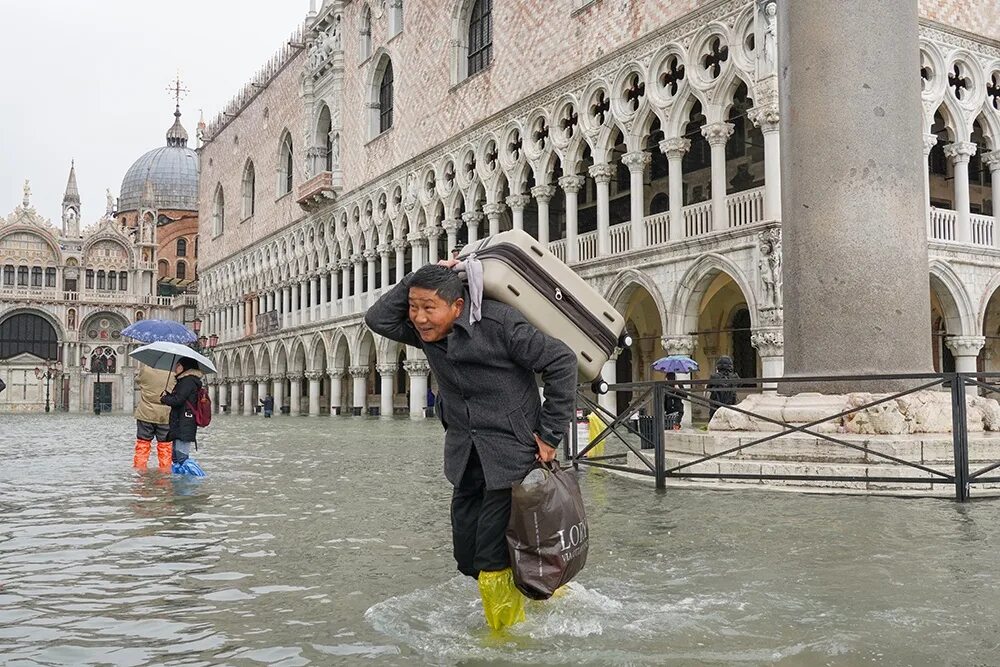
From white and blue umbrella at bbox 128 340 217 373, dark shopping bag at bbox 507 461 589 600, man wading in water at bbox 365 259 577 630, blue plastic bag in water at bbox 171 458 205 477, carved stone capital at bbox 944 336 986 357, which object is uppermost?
carved stone capital at bbox 944 336 986 357

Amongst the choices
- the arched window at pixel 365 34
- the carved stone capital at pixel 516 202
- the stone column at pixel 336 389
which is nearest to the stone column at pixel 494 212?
the carved stone capital at pixel 516 202

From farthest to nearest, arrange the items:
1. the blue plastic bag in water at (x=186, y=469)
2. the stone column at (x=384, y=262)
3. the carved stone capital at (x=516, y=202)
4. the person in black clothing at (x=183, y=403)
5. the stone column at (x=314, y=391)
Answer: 1. the stone column at (x=314, y=391)
2. the stone column at (x=384, y=262)
3. the carved stone capital at (x=516, y=202)
4. the blue plastic bag in water at (x=186, y=469)
5. the person in black clothing at (x=183, y=403)

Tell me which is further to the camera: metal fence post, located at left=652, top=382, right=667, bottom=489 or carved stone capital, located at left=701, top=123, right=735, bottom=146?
carved stone capital, located at left=701, top=123, right=735, bottom=146

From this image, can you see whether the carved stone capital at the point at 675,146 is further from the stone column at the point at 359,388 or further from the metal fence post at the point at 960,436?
the stone column at the point at 359,388

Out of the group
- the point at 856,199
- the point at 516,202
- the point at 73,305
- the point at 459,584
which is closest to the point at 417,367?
the point at 516,202

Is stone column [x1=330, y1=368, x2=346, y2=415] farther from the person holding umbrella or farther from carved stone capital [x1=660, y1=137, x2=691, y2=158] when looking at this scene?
the person holding umbrella

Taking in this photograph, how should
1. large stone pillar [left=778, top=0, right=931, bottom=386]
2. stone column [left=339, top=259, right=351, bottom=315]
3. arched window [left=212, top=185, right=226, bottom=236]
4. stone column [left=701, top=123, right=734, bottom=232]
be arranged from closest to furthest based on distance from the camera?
large stone pillar [left=778, top=0, right=931, bottom=386]
stone column [left=701, top=123, right=734, bottom=232]
stone column [left=339, top=259, right=351, bottom=315]
arched window [left=212, top=185, right=226, bottom=236]

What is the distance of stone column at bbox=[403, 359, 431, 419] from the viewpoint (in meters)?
28.7

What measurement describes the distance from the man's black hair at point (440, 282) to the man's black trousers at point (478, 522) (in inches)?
22.2

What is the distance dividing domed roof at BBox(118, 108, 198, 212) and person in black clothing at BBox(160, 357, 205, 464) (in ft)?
228

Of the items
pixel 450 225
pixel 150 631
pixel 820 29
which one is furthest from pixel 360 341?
pixel 150 631

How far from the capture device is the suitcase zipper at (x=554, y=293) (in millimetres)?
3488

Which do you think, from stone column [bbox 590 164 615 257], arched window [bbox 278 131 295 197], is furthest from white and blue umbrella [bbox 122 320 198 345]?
arched window [bbox 278 131 295 197]

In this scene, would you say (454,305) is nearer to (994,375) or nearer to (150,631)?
(150,631)
